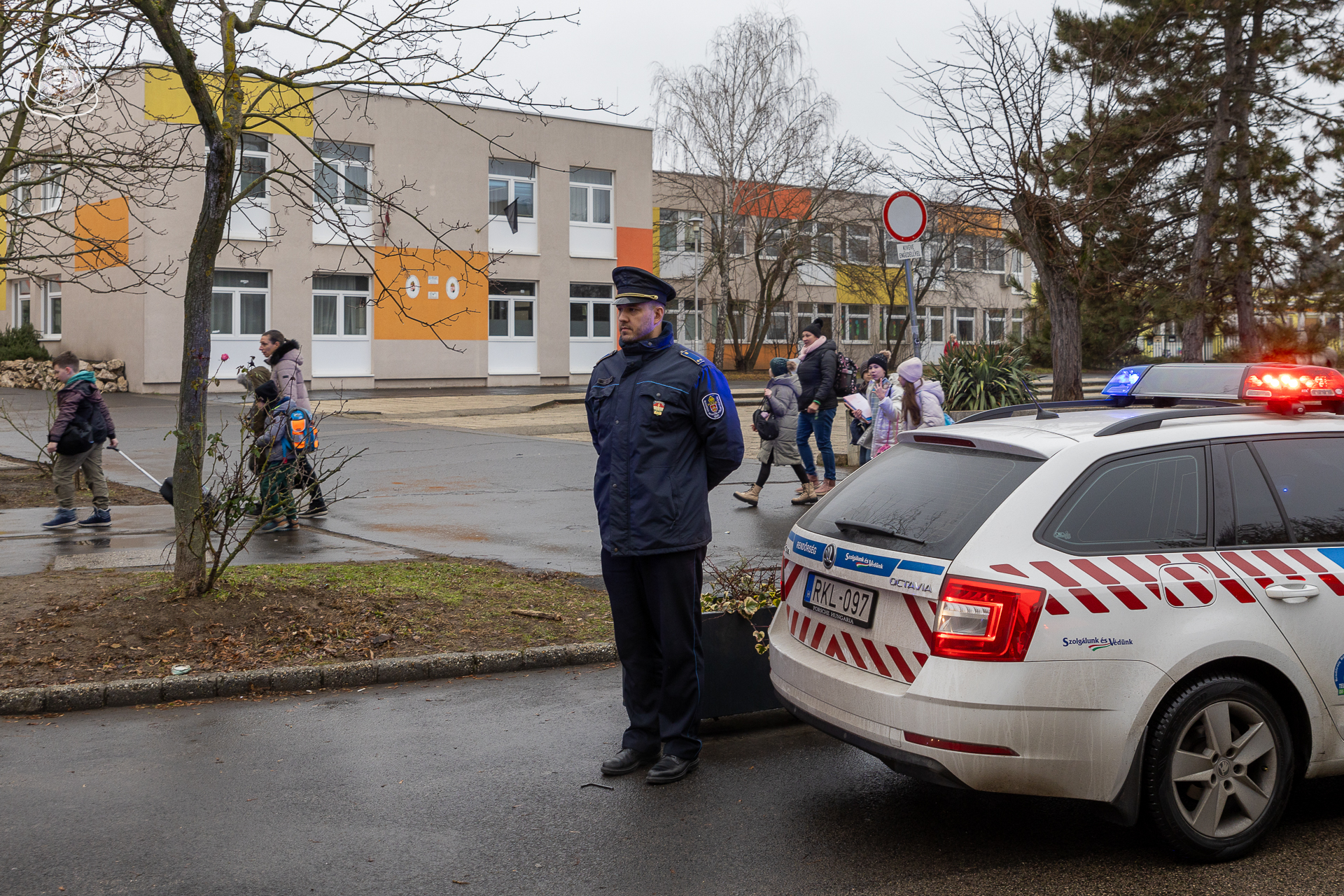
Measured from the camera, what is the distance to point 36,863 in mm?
3926

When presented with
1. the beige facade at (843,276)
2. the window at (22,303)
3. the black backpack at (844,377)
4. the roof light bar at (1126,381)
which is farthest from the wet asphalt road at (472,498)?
the beige facade at (843,276)

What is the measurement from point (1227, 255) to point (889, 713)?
60.0 ft

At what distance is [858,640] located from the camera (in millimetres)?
4215

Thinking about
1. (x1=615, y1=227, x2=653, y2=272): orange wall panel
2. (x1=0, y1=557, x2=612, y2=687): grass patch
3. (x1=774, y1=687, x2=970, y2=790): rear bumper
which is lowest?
(x1=0, y1=557, x2=612, y2=687): grass patch

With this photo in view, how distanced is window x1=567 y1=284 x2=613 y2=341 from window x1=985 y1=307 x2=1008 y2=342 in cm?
2793

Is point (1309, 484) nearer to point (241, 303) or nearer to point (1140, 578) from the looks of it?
point (1140, 578)

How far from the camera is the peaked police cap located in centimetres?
491

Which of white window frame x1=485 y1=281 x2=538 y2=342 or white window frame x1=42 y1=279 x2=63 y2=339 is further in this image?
white window frame x1=485 y1=281 x2=538 y2=342

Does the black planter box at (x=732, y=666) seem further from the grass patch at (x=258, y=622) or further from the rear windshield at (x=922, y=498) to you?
the grass patch at (x=258, y=622)

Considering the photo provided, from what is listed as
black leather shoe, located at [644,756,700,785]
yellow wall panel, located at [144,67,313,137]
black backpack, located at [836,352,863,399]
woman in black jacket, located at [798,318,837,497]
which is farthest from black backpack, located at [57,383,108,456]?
black leather shoe, located at [644,756,700,785]

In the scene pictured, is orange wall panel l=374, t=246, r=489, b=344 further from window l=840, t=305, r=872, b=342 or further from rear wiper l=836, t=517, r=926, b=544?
rear wiper l=836, t=517, r=926, b=544

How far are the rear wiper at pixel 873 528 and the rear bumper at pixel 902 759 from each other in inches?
27.3

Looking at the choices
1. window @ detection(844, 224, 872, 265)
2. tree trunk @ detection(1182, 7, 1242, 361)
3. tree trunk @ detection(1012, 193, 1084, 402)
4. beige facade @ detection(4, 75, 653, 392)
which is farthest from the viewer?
window @ detection(844, 224, 872, 265)

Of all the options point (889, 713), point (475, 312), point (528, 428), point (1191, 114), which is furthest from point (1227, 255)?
point (475, 312)
